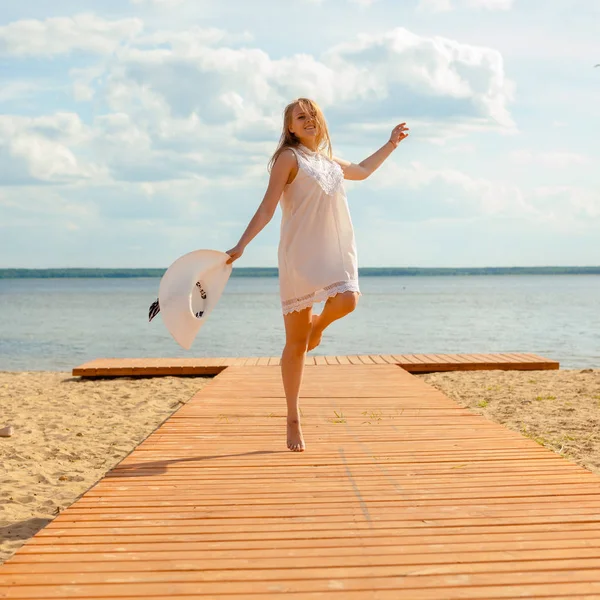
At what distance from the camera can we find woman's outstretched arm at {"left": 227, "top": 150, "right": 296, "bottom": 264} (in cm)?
423

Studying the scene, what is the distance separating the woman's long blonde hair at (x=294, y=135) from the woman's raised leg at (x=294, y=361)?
2.79 feet

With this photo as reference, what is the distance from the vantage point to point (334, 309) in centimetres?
423

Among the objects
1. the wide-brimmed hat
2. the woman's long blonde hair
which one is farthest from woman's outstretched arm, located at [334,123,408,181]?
the wide-brimmed hat

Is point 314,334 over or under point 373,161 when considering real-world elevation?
under

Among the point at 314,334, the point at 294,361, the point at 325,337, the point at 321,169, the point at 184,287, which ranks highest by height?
the point at 321,169

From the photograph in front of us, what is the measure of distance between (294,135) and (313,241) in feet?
2.10

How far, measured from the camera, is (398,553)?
267 centimetres

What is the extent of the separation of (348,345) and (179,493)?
17.2 m

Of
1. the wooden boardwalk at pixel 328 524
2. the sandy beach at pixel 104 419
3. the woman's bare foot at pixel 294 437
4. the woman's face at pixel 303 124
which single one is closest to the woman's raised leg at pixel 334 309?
the woman's bare foot at pixel 294 437

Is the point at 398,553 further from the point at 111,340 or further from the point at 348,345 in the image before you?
the point at 111,340

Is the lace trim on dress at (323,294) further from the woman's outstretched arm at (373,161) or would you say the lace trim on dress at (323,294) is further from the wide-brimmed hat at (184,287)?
the woman's outstretched arm at (373,161)

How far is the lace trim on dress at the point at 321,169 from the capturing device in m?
4.25

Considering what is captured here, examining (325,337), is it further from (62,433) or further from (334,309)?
(334,309)

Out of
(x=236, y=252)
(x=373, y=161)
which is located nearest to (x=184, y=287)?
(x=236, y=252)
